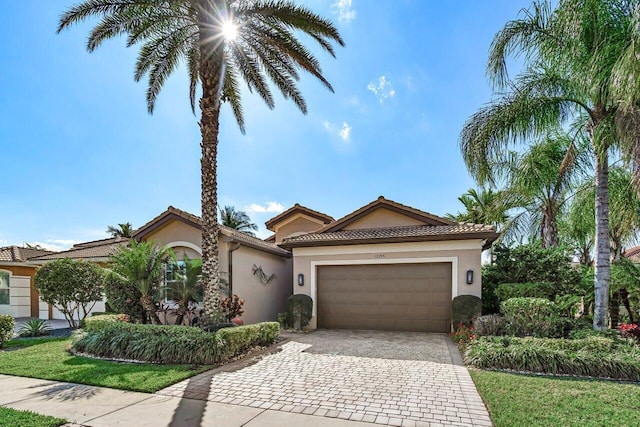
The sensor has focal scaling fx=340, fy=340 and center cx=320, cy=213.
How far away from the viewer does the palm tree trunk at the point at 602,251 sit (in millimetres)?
9023

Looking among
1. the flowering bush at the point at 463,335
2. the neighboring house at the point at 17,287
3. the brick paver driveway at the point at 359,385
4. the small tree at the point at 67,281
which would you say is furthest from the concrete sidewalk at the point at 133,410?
the neighboring house at the point at 17,287

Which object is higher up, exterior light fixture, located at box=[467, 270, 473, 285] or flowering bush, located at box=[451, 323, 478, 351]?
exterior light fixture, located at box=[467, 270, 473, 285]

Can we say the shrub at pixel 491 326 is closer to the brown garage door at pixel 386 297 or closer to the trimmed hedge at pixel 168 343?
the brown garage door at pixel 386 297

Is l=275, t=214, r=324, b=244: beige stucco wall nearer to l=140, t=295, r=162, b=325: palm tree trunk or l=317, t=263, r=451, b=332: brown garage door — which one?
l=317, t=263, r=451, b=332: brown garage door

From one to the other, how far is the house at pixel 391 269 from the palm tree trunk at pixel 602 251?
9.63 feet

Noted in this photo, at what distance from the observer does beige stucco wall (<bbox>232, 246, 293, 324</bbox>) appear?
1346 cm

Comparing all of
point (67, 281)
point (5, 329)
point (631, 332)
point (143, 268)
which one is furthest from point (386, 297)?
point (5, 329)

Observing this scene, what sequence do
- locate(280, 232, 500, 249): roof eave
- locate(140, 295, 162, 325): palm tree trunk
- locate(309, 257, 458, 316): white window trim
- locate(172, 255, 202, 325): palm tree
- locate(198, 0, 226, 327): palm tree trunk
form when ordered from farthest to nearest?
1. locate(309, 257, 458, 316): white window trim
2. locate(280, 232, 500, 249): roof eave
3. locate(172, 255, 202, 325): palm tree
4. locate(140, 295, 162, 325): palm tree trunk
5. locate(198, 0, 226, 327): palm tree trunk

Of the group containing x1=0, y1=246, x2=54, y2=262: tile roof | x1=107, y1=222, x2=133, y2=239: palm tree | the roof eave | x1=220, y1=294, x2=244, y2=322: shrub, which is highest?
x1=107, y1=222, x2=133, y2=239: palm tree

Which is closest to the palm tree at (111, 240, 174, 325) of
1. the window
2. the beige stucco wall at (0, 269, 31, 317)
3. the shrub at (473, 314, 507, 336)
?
the shrub at (473, 314, 507, 336)

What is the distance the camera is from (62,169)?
16438 millimetres

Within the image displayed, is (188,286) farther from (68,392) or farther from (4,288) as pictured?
(4,288)

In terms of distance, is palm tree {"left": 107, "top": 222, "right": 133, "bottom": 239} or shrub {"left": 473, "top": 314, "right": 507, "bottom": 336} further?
palm tree {"left": 107, "top": 222, "right": 133, "bottom": 239}

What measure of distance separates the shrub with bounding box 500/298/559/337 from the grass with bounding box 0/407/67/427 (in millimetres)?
10097
